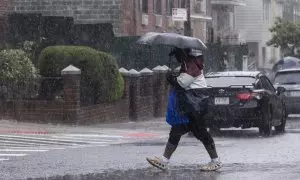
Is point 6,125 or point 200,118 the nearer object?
point 200,118

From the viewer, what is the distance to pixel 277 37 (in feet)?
180

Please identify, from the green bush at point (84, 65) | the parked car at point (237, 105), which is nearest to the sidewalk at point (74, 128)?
the green bush at point (84, 65)

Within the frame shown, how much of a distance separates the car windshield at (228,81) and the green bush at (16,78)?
481 cm

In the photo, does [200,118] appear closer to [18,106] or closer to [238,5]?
[18,106]

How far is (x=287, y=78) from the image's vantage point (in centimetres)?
2431

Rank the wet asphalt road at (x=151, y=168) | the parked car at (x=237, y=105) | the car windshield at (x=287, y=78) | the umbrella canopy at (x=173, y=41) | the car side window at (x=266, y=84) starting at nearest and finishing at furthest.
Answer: the wet asphalt road at (x=151, y=168)
the umbrella canopy at (x=173, y=41)
the parked car at (x=237, y=105)
the car side window at (x=266, y=84)
the car windshield at (x=287, y=78)

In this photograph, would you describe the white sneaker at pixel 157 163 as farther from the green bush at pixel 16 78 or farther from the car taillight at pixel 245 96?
the green bush at pixel 16 78

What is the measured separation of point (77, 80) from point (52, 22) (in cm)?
920

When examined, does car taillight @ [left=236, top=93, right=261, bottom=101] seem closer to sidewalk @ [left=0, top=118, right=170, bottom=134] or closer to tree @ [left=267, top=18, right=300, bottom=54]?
sidewalk @ [left=0, top=118, right=170, bottom=134]

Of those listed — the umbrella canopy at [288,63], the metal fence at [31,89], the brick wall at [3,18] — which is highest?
the brick wall at [3,18]

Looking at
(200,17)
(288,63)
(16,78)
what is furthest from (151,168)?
(200,17)

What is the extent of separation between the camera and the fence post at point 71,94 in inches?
770

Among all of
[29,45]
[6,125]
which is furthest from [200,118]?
[29,45]

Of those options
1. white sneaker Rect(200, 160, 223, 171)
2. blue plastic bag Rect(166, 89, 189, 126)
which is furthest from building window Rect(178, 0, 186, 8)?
white sneaker Rect(200, 160, 223, 171)
